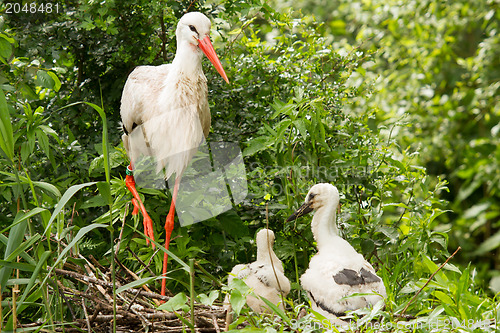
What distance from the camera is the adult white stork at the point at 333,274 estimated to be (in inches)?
91.6

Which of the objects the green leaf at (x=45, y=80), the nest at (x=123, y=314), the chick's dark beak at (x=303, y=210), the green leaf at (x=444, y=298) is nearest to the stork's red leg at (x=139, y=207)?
the nest at (x=123, y=314)

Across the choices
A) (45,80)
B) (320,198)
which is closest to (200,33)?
(45,80)

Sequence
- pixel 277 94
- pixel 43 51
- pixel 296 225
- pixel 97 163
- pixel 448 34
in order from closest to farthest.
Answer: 1. pixel 97 163
2. pixel 296 225
3. pixel 43 51
4. pixel 277 94
5. pixel 448 34

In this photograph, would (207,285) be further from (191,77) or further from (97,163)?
(191,77)

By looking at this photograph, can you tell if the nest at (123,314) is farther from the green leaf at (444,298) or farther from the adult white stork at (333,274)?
the green leaf at (444,298)

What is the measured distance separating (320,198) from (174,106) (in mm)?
968

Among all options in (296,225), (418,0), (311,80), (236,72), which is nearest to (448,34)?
(418,0)

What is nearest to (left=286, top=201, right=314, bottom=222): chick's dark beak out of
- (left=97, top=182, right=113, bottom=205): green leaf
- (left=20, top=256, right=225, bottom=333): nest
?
(left=20, top=256, right=225, bottom=333): nest

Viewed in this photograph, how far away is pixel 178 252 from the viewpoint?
9.80 ft

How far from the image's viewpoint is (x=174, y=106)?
9.82ft

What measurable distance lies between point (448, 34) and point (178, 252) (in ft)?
12.5

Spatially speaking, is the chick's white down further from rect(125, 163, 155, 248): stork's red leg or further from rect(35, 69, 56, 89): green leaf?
rect(35, 69, 56, 89): green leaf

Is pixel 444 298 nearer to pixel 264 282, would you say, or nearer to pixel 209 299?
pixel 264 282

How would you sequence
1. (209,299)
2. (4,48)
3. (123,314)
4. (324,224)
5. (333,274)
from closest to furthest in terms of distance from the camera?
1. (209,299)
2. (123,314)
3. (333,274)
4. (4,48)
5. (324,224)
